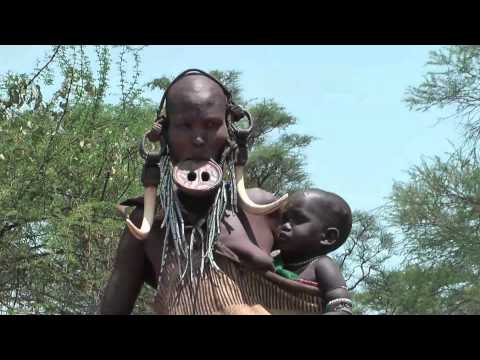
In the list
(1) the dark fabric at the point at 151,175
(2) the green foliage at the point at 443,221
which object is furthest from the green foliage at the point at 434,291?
(1) the dark fabric at the point at 151,175

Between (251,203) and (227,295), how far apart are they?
459 mm

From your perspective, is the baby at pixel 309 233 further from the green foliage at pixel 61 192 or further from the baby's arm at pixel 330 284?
the green foliage at pixel 61 192

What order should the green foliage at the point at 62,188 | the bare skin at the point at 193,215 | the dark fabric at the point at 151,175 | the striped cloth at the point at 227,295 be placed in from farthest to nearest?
1. the green foliage at the point at 62,188
2. the dark fabric at the point at 151,175
3. the bare skin at the point at 193,215
4. the striped cloth at the point at 227,295

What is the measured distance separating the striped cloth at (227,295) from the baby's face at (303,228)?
223 millimetres

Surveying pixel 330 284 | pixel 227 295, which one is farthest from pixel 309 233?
pixel 227 295

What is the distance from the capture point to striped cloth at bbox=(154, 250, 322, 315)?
4652mm

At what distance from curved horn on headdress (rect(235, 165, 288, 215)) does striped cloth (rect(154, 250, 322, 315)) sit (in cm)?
28

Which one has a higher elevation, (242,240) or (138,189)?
(138,189)

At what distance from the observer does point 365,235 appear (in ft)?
59.2

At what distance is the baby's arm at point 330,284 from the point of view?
4.69m
